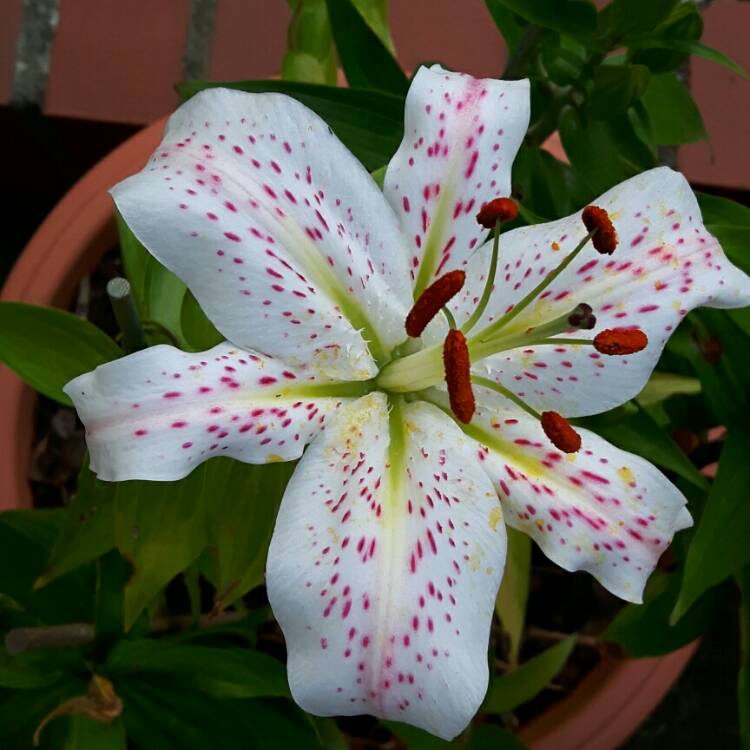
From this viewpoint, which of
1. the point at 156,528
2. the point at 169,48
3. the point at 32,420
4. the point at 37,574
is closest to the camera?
the point at 156,528

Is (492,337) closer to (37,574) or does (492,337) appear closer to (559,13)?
(559,13)

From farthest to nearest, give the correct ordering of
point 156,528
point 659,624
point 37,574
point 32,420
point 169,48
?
point 169,48, point 32,420, point 659,624, point 37,574, point 156,528

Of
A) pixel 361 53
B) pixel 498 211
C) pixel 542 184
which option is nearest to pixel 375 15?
pixel 361 53

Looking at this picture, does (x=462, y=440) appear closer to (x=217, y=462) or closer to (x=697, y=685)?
(x=217, y=462)

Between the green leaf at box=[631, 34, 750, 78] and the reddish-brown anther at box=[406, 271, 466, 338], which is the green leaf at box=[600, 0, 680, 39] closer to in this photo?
the green leaf at box=[631, 34, 750, 78]

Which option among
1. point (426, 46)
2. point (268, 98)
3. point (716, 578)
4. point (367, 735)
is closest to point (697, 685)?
point (367, 735)

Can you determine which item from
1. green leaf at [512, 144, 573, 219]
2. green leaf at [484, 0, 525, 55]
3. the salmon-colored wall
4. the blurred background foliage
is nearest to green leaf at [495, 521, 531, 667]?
the blurred background foliage
